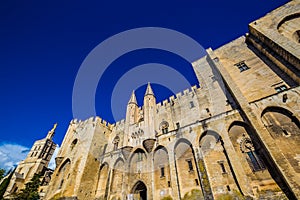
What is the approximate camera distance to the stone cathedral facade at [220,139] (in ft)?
34.2

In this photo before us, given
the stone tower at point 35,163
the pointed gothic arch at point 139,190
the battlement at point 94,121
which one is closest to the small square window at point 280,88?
the pointed gothic arch at point 139,190

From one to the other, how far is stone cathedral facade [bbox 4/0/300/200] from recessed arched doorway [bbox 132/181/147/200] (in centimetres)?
12

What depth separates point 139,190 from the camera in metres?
17.4

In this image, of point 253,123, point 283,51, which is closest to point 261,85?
point 283,51

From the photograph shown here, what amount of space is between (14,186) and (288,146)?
48.8 meters

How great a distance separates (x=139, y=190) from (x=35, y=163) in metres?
40.0

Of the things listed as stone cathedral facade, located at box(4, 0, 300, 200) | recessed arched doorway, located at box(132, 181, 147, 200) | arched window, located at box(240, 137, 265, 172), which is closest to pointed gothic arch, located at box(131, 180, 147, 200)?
recessed arched doorway, located at box(132, 181, 147, 200)

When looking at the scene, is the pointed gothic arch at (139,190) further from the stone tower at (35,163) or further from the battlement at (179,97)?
the stone tower at (35,163)

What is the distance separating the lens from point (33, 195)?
21.6 metres

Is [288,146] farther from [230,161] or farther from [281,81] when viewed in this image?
[281,81]

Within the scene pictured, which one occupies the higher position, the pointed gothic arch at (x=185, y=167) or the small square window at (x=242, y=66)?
the small square window at (x=242, y=66)

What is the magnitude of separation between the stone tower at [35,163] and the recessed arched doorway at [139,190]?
26.5 metres

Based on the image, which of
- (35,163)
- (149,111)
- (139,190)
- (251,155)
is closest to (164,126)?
(149,111)

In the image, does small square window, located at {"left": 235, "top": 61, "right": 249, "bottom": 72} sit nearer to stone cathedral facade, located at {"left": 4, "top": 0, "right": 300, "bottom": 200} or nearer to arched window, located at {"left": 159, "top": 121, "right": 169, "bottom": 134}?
stone cathedral facade, located at {"left": 4, "top": 0, "right": 300, "bottom": 200}
